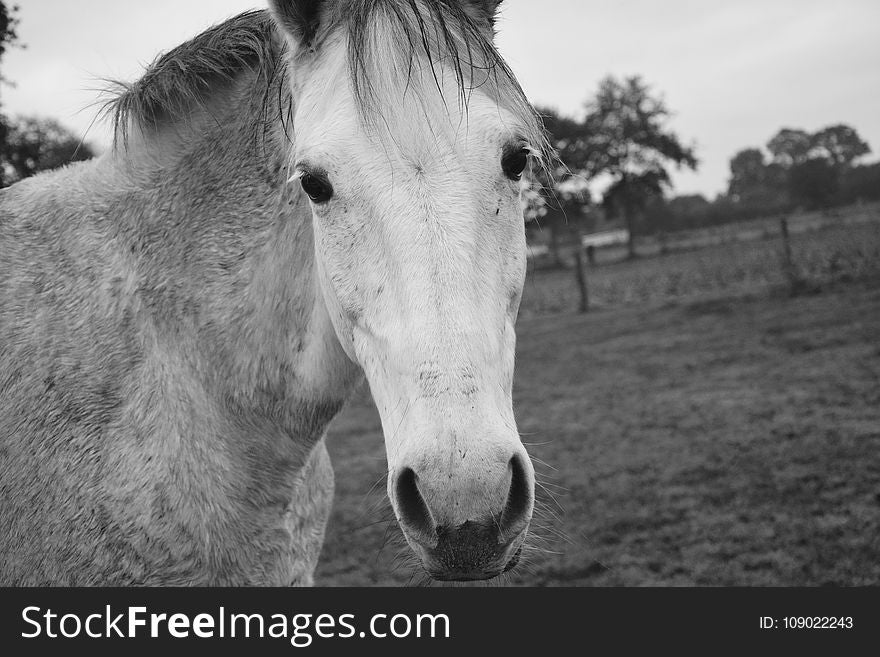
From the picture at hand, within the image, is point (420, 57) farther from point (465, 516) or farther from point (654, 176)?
point (654, 176)

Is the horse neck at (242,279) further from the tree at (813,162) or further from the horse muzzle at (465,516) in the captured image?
the tree at (813,162)

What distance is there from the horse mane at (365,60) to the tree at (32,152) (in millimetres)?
1018

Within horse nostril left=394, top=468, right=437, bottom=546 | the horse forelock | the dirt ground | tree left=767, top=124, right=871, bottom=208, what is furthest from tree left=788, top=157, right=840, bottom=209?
horse nostril left=394, top=468, right=437, bottom=546

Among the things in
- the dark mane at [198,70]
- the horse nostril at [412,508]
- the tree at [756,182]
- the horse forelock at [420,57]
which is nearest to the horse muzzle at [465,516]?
the horse nostril at [412,508]

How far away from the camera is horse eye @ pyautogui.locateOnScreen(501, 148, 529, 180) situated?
1.68 meters

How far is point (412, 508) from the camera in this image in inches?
56.3

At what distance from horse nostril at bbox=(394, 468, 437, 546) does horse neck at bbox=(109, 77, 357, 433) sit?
26.4 inches

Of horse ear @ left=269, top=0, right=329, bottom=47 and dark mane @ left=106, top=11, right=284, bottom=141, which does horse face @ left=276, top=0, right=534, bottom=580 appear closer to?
horse ear @ left=269, top=0, right=329, bottom=47

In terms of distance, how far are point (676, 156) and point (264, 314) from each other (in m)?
48.5

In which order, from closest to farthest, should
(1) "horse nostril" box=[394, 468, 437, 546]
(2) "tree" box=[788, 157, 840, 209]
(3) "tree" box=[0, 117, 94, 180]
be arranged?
1. (1) "horse nostril" box=[394, 468, 437, 546]
2. (3) "tree" box=[0, 117, 94, 180]
3. (2) "tree" box=[788, 157, 840, 209]

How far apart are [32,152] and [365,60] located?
2493 millimetres

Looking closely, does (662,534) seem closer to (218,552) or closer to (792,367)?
(218,552)

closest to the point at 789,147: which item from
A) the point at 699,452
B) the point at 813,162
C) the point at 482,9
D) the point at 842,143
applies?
the point at 813,162

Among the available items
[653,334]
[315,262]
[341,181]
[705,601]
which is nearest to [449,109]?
[341,181]
